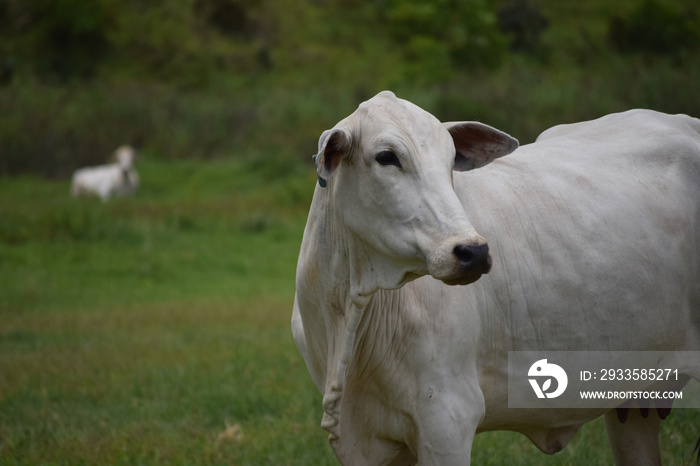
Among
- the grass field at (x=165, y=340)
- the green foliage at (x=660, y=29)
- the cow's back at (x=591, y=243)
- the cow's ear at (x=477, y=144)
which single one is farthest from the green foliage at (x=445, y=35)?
the cow's ear at (x=477, y=144)

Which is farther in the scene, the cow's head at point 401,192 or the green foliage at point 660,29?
the green foliage at point 660,29

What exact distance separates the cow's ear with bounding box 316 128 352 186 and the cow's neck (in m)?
0.19

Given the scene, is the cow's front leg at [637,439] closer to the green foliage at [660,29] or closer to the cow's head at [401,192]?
the cow's head at [401,192]

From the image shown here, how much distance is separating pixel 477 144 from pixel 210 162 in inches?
671

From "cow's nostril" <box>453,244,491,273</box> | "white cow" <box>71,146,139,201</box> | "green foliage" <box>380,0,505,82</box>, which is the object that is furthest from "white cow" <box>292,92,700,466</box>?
"green foliage" <box>380,0,505,82</box>

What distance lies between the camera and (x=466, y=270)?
8.45ft

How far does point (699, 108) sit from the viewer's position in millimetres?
12281

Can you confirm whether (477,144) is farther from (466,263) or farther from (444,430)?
(444,430)

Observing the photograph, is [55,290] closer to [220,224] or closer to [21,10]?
[220,224]

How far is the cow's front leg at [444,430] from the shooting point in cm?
290

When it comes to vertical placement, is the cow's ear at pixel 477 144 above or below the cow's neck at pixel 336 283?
above

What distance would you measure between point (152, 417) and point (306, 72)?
71.4ft

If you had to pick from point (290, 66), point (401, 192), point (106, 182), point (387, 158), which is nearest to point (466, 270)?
point (401, 192)

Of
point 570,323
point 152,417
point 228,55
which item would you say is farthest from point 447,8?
point 570,323
